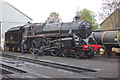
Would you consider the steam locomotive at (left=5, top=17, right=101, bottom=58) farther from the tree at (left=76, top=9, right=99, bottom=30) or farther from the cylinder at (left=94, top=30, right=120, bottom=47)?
the tree at (left=76, top=9, right=99, bottom=30)

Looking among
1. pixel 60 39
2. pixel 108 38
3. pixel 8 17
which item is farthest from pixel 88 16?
pixel 60 39

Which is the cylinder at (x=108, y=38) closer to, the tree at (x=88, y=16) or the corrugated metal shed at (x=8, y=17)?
the corrugated metal shed at (x=8, y=17)

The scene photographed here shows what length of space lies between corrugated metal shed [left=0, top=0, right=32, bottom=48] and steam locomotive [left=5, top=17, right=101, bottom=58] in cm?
1265

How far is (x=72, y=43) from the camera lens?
45.3ft

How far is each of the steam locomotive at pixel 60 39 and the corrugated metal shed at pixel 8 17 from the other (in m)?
12.6

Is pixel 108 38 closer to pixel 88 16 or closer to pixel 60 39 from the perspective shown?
pixel 60 39

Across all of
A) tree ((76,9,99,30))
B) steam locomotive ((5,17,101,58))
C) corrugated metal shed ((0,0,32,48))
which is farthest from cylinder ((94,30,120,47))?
tree ((76,9,99,30))

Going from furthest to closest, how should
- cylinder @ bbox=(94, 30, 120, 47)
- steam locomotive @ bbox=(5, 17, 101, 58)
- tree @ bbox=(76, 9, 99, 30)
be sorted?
1. tree @ bbox=(76, 9, 99, 30)
2. cylinder @ bbox=(94, 30, 120, 47)
3. steam locomotive @ bbox=(5, 17, 101, 58)

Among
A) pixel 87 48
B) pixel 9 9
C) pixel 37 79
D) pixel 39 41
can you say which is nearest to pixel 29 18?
pixel 9 9

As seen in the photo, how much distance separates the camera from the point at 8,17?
32000 millimetres

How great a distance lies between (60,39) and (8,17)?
20.4 meters

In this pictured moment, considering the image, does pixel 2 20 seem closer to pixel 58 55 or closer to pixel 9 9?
pixel 9 9

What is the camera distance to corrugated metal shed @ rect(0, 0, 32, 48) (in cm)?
3152

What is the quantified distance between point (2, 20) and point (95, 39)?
2153 cm
